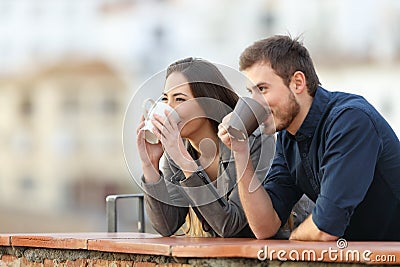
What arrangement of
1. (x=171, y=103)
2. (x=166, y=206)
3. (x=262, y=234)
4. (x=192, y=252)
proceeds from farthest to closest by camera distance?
(x=166, y=206) → (x=171, y=103) → (x=262, y=234) → (x=192, y=252)

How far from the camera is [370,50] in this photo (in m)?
46.6

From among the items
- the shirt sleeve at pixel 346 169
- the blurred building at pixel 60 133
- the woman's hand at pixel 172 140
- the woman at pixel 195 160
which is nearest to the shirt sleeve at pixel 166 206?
the woman at pixel 195 160

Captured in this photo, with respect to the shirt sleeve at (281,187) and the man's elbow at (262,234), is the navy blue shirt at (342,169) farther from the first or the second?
the man's elbow at (262,234)

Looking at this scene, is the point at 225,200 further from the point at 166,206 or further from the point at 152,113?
the point at 152,113

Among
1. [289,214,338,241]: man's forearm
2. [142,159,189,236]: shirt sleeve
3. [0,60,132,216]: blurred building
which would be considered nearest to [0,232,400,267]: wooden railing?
[289,214,338,241]: man's forearm

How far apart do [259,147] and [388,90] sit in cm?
4109

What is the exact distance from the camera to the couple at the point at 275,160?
11.0ft

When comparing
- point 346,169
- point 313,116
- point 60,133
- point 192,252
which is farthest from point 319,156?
point 60,133

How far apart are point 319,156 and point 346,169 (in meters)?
0.23

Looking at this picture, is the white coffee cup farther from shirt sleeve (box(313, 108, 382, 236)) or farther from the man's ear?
shirt sleeve (box(313, 108, 382, 236))

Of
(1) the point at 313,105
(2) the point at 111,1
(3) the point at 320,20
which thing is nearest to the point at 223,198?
(1) the point at 313,105

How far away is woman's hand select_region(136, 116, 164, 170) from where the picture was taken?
11.8ft

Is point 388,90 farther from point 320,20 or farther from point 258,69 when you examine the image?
point 258,69

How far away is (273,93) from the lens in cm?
352
